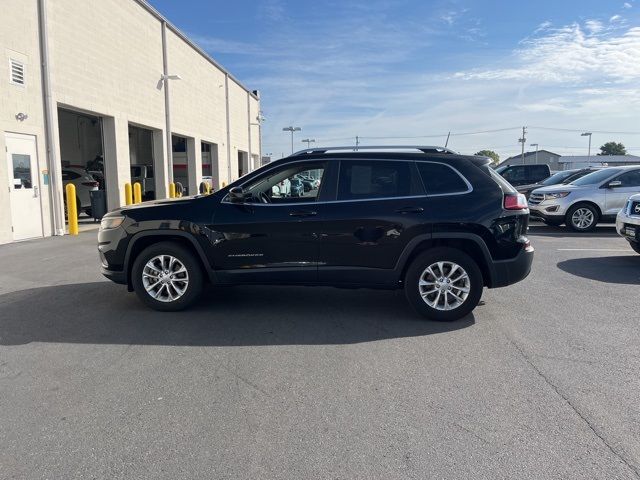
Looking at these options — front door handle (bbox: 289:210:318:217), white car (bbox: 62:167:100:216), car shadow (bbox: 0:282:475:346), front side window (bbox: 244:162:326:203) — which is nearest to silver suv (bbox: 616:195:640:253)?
car shadow (bbox: 0:282:475:346)

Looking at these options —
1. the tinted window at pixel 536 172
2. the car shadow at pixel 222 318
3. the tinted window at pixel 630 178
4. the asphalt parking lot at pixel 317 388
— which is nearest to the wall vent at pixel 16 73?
the car shadow at pixel 222 318

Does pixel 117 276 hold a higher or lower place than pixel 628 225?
lower

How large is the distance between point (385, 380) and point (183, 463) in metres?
1.74

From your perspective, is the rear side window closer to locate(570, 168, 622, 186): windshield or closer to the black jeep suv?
the black jeep suv

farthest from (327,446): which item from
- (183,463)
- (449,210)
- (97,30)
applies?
(97,30)

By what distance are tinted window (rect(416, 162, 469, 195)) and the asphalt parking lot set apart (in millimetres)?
1477

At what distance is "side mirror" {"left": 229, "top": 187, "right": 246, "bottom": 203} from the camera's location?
5668mm

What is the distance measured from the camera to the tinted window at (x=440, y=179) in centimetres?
555

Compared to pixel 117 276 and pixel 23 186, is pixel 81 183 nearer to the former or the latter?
pixel 23 186

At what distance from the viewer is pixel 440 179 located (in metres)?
5.59

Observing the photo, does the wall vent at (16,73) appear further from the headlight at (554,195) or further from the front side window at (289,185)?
the headlight at (554,195)

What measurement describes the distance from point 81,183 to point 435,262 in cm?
1701

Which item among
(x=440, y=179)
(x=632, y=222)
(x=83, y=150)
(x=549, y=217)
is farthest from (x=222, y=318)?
(x=83, y=150)

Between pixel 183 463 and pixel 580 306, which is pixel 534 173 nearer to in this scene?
pixel 580 306
